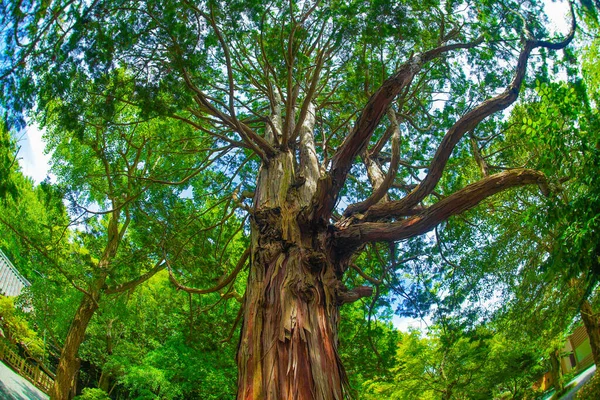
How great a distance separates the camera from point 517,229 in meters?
9.25

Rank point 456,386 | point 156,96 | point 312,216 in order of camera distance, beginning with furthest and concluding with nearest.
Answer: point 456,386, point 156,96, point 312,216

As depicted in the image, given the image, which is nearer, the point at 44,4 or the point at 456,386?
the point at 44,4

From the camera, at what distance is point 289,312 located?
11.7 feet

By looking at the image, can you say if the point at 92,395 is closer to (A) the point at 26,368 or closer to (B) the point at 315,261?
(A) the point at 26,368

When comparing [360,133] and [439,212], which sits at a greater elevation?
[360,133]

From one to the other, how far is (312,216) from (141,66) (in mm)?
2504

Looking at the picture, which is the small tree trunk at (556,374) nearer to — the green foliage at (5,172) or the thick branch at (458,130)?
the thick branch at (458,130)

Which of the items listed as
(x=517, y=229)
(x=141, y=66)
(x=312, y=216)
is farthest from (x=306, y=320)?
(x=517, y=229)

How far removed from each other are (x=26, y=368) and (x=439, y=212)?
45.3 feet

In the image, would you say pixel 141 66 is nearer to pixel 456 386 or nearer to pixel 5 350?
pixel 456 386

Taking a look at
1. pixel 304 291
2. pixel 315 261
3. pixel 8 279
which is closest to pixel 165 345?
pixel 8 279

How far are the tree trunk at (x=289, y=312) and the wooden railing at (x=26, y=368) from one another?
1129 centimetres

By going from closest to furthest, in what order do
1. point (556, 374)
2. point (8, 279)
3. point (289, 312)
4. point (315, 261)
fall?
point (289, 312) < point (315, 261) < point (8, 279) < point (556, 374)

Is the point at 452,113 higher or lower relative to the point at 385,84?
higher
